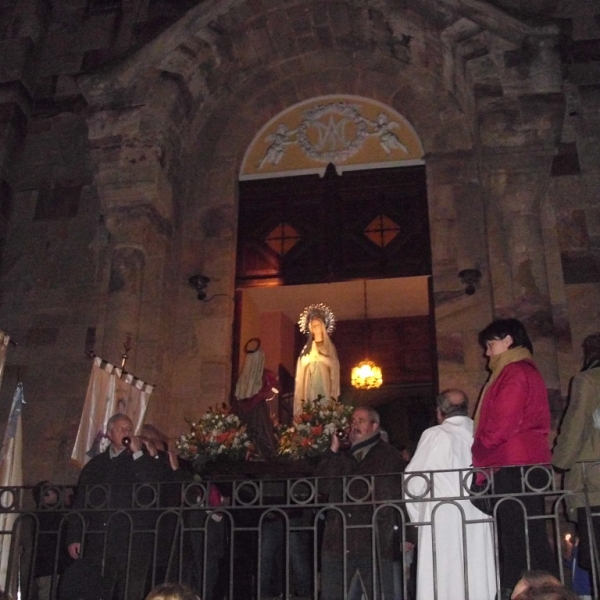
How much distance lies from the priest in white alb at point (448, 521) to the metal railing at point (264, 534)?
1.1 inches

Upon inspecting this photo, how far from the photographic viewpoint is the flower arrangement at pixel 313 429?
332 inches

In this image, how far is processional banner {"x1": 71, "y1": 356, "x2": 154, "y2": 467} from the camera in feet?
29.1

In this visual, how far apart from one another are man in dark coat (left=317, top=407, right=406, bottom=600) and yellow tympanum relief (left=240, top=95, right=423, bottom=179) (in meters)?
6.26

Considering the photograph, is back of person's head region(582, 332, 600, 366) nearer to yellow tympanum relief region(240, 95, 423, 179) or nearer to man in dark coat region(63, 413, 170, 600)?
man in dark coat region(63, 413, 170, 600)

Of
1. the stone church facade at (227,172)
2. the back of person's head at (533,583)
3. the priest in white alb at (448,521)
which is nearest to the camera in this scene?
the back of person's head at (533,583)

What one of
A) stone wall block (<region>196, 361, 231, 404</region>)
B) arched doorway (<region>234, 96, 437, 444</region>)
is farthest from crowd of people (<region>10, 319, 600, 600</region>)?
arched doorway (<region>234, 96, 437, 444</region>)

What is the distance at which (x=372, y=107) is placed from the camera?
1234cm

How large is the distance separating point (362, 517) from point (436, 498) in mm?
1072

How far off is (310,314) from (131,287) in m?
2.44

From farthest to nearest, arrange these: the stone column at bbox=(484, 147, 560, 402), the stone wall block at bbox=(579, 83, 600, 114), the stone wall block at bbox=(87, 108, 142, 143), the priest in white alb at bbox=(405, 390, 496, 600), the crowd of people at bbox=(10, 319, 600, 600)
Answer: the stone wall block at bbox=(579, 83, 600, 114)
the stone wall block at bbox=(87, 108, 142, 143)
the stone column at bbox=(484, 147, 560, 402)
the priest in white alb at bbox=(405, 390, 496, 600)
the crowd of people at bbox=(10, 319, 600, 600)

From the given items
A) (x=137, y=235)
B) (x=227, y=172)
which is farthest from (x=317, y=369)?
(x=227, y=172)

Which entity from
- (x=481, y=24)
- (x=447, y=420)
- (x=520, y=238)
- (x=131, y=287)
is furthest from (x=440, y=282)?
(x=447, y=420)

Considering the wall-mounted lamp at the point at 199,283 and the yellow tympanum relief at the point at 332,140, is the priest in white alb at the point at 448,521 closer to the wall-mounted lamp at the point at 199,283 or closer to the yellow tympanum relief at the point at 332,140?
the wall-mounted lamp at the point at 199,283

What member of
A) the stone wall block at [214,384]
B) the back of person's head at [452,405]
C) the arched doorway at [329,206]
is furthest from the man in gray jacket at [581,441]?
the stone wall block at [214,384]
